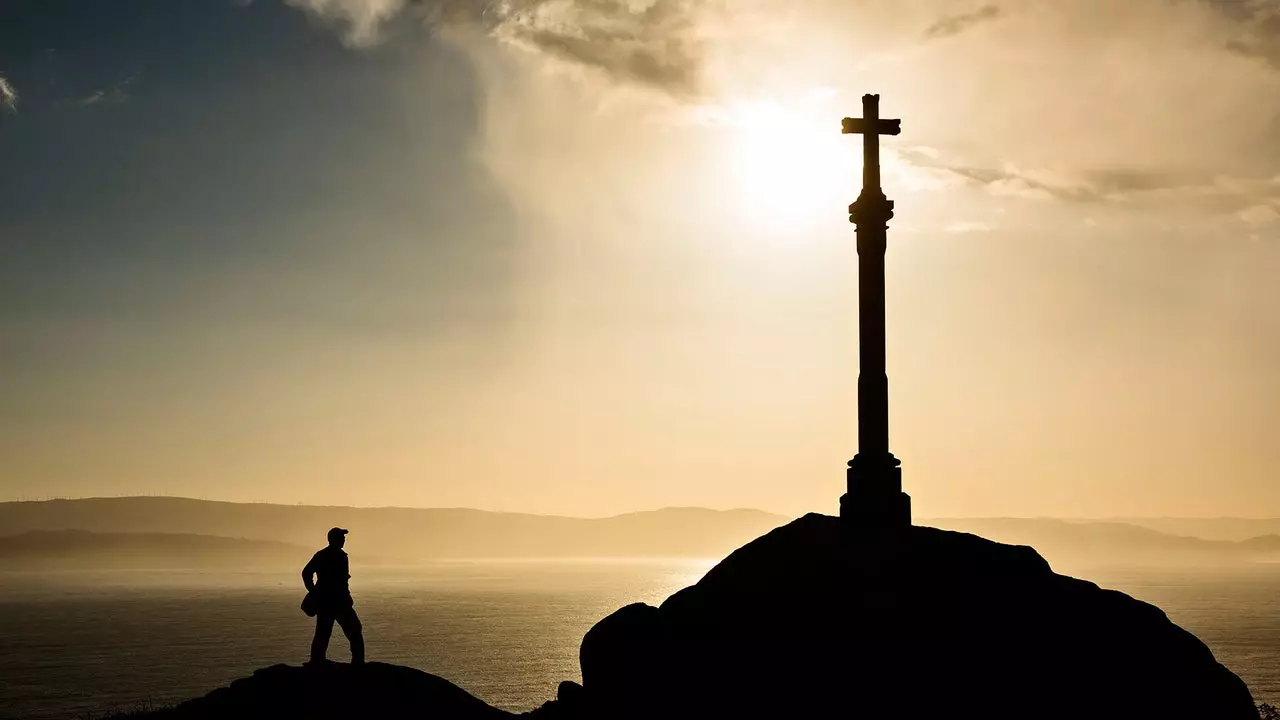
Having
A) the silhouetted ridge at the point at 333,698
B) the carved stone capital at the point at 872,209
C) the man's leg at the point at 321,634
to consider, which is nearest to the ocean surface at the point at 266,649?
the silhouetted ridge at the point at 333,698

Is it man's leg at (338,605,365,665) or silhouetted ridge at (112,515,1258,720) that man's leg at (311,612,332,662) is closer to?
man's leg at (338,605,365,665)

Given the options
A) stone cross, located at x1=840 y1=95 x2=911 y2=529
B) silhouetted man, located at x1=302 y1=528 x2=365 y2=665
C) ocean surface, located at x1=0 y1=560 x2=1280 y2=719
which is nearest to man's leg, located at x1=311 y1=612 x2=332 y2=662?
silhouetted man, located at x1=302 y1=528 x2=365 y2=665

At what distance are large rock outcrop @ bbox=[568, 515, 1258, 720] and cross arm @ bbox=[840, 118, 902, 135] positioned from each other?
24.9ft

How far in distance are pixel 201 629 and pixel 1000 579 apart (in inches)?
6078

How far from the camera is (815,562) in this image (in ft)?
56.0

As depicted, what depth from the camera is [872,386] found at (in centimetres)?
1841

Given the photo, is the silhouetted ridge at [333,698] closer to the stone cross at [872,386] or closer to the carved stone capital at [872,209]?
the stone cross at [872,386]

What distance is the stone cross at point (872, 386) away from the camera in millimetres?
17906

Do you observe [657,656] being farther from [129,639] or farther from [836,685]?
[129,639]

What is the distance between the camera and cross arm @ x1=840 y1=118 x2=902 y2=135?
64.1 ft

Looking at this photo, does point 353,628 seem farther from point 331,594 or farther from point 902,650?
point 902,650

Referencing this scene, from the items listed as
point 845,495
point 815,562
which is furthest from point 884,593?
point 845,495

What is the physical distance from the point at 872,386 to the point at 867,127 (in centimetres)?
490

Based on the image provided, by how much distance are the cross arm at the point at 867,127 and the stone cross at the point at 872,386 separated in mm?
55
